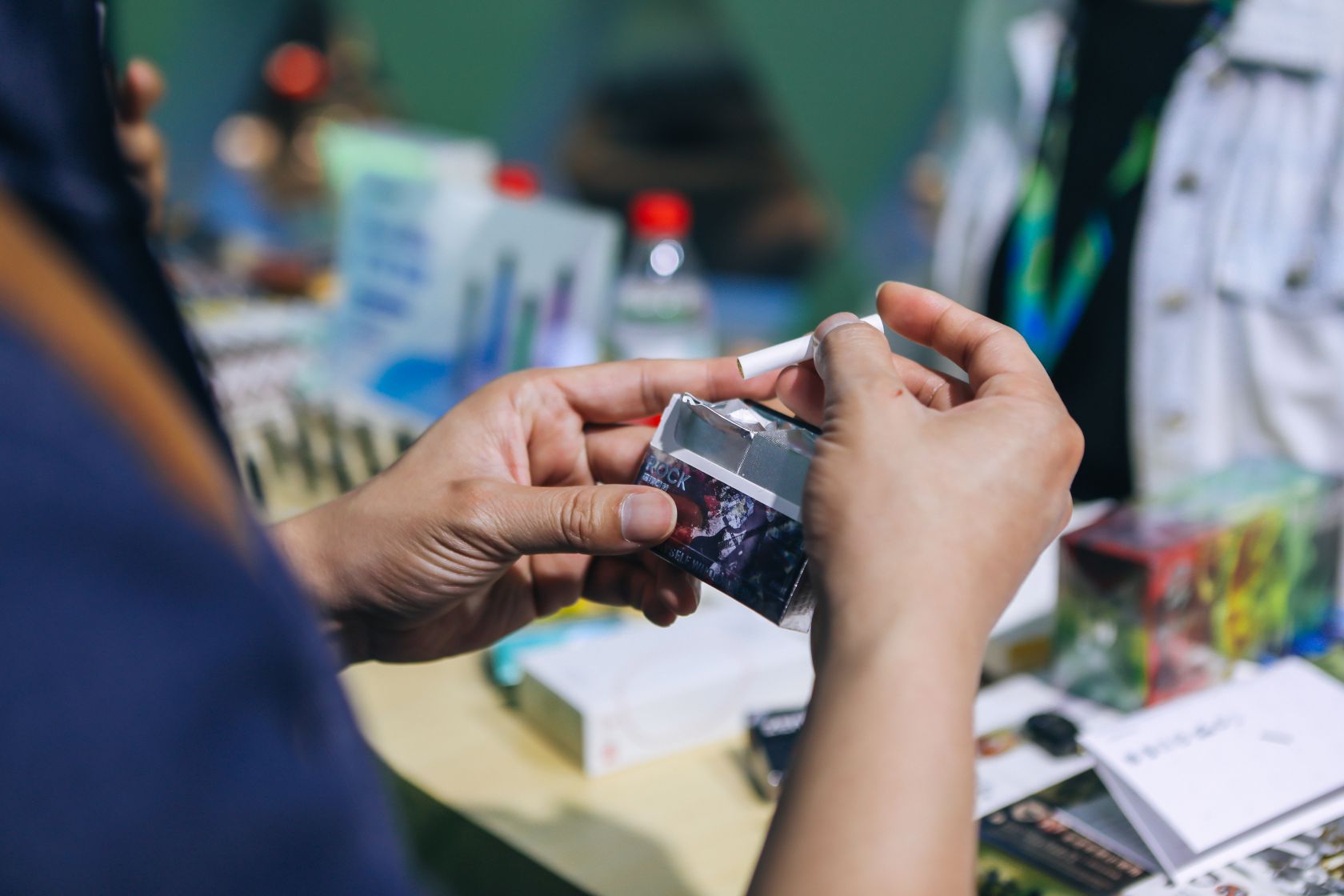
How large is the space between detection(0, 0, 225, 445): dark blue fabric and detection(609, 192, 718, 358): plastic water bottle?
114 cm

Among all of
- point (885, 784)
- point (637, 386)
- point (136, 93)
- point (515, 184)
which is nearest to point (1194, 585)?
point (637, 386)

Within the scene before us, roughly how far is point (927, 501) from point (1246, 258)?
1.34 meters

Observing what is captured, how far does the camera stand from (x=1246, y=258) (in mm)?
1590

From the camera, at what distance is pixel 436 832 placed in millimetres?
1005

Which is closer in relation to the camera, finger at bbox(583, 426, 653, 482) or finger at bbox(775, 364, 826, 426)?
finger at bbox(775, 364, 826, 426)

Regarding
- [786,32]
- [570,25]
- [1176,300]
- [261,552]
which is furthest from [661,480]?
[570,25]

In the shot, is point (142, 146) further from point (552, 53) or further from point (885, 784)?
point (552, 53)

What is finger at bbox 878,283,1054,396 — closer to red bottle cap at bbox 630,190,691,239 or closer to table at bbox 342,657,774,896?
table at bbox 342,657,774,896

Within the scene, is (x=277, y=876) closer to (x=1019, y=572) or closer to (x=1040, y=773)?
(x=1019, y=572)

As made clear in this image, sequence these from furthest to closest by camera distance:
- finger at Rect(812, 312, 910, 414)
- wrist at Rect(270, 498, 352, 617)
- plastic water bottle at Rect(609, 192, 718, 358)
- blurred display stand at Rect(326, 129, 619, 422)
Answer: plastic water bottle at Rect(609, 192, 718, 358) < blurred display stand at Rect(326, 129, 619, 422) < wrist at Rect(270, 498, 352, 617) < finger at Rect(812, 312, 910, 414)

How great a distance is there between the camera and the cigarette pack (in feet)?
2.21

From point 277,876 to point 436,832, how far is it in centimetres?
74

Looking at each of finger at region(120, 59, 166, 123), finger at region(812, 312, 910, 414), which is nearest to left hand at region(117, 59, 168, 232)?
finger at region(120, 59, 166, 123)

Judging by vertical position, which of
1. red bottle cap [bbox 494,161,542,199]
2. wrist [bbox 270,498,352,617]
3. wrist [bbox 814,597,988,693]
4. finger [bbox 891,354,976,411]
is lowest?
wrist [bbox 270,498,352,617]
